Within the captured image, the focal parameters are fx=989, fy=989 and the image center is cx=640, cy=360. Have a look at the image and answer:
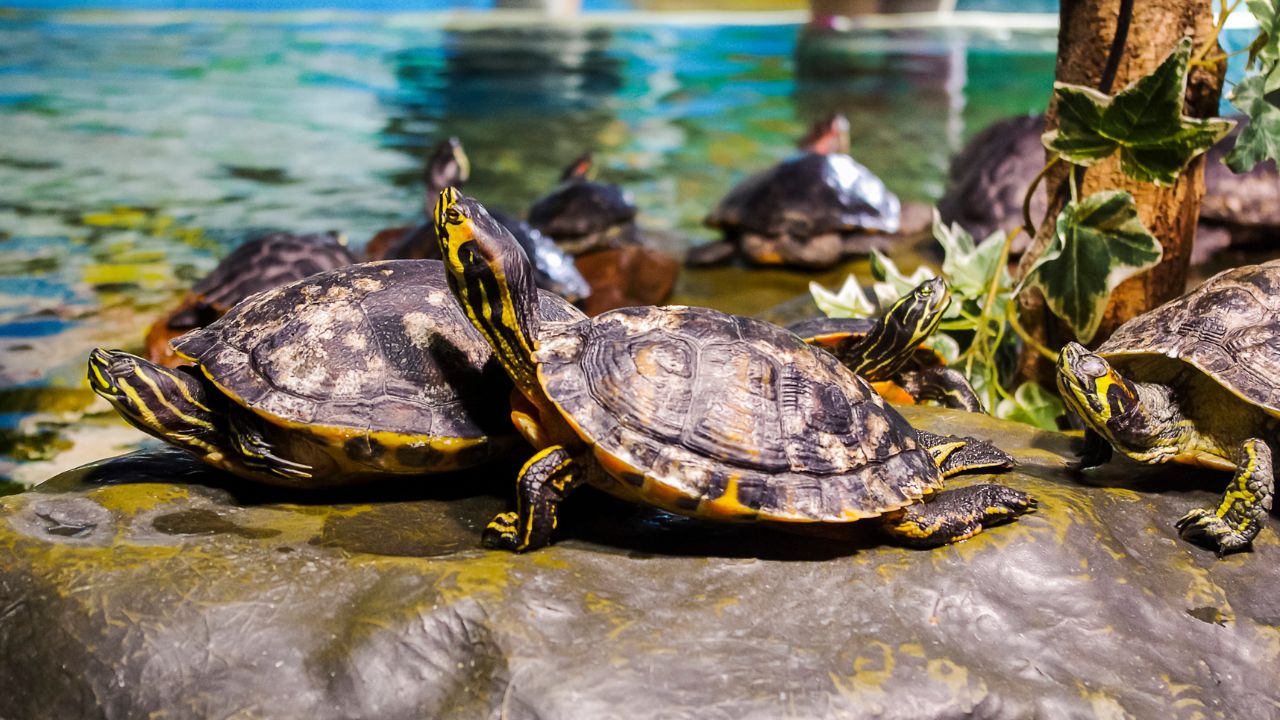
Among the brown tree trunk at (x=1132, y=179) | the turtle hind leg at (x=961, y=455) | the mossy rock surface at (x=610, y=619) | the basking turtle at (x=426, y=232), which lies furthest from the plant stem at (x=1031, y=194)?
the basking turtle at (x=426, y=232)

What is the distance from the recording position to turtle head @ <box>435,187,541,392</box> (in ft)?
7.18

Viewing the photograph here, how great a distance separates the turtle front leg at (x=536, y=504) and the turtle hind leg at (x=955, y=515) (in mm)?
753

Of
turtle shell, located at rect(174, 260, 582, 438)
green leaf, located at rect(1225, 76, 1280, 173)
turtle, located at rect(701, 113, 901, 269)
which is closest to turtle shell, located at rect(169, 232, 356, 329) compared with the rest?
turtle, located at rect(701, 113, 901, 269)

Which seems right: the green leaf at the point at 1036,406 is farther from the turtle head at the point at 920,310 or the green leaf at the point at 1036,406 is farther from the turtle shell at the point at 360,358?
the turtle shell at the point at 360,358

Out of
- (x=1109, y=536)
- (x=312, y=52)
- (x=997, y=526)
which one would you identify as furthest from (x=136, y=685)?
(x=312, y=52)

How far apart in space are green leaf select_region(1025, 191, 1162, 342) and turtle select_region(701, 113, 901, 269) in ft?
12.3

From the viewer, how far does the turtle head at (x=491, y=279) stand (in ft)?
7.18

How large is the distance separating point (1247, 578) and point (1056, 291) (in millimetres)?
1203

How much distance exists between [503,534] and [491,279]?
0.57 meters

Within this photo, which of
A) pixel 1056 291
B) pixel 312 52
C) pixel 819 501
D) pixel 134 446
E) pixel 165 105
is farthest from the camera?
pixel 312 52

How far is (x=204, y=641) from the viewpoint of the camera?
2.00 meters

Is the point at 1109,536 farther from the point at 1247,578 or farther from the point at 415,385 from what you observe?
the point at 415,385

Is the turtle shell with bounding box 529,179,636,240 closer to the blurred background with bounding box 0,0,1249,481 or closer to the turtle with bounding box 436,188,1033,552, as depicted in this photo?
the blurred background with bounding box 0,0,1249,481

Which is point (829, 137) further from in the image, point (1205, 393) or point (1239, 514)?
point (1239, 514)
